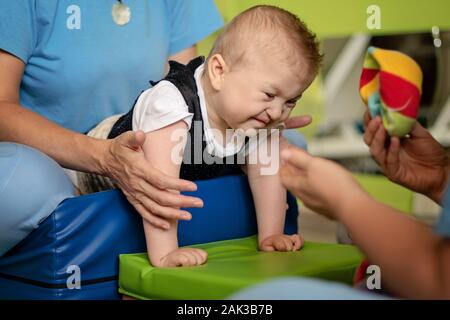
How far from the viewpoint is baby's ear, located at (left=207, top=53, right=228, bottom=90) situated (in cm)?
114

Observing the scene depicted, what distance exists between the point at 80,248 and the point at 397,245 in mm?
578

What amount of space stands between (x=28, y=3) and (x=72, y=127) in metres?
0.25

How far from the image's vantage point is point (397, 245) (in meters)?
0.62

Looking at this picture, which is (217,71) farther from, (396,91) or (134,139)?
(396,91)

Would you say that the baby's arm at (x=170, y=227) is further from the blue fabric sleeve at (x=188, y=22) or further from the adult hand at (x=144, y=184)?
the blue fabric sleeve at (x=188, y=22)

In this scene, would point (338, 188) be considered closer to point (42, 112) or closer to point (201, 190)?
point (201, 190)

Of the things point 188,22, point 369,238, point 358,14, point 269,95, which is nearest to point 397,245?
point 369,238

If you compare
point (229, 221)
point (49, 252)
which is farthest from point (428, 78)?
point (49, 252)

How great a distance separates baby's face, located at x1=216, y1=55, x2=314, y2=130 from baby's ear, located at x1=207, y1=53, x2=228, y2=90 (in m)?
0.01

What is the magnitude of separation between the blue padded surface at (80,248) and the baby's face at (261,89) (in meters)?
0.14

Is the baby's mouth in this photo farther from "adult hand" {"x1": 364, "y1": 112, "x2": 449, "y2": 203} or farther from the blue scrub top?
the blue scrub top

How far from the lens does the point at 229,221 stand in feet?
4.03

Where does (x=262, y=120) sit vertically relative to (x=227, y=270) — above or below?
above

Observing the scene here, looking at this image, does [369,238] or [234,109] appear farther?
[234,109]
